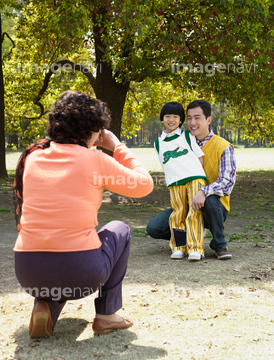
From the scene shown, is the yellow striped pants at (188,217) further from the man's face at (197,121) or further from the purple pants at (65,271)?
the purple pants at (65,271)

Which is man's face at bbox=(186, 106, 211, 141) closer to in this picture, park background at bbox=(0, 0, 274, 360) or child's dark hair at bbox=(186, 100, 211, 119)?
child's dark hair at bbox=(186, 100, 211, 119)

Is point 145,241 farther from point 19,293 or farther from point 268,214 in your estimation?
point 268,214

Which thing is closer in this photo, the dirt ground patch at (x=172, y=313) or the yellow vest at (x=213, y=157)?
the dirt ground patch at (x=172, y=313)

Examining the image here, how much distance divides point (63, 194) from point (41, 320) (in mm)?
895

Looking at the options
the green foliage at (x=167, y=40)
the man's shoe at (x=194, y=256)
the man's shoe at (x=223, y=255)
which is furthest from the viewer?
the green foliage at (x=167, y=40)

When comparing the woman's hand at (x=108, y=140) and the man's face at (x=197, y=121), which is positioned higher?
the man's face at (x=197, y=121)

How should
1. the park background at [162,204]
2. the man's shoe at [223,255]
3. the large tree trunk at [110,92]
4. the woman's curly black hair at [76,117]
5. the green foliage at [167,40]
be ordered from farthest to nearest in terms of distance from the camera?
the large tree trunk at [110,92] → the green foliage at [167,40] → the man's shoe at [223,255] → the park background at [162,204] → the woman's curly black hair at [76,117]

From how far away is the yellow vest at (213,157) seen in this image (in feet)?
16.6

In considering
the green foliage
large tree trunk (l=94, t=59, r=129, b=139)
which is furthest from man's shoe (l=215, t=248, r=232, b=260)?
large tree trunk (l=94, t=59, r=129, b=139)

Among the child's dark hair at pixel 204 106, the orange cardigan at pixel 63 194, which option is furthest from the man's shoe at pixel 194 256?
the orange cardigan at pixel 63 194

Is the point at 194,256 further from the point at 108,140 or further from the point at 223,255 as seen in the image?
the point at 108,140

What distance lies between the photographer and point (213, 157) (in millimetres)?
5102

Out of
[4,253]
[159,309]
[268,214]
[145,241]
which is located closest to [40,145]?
[159,309]

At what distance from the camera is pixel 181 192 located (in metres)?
5.08
